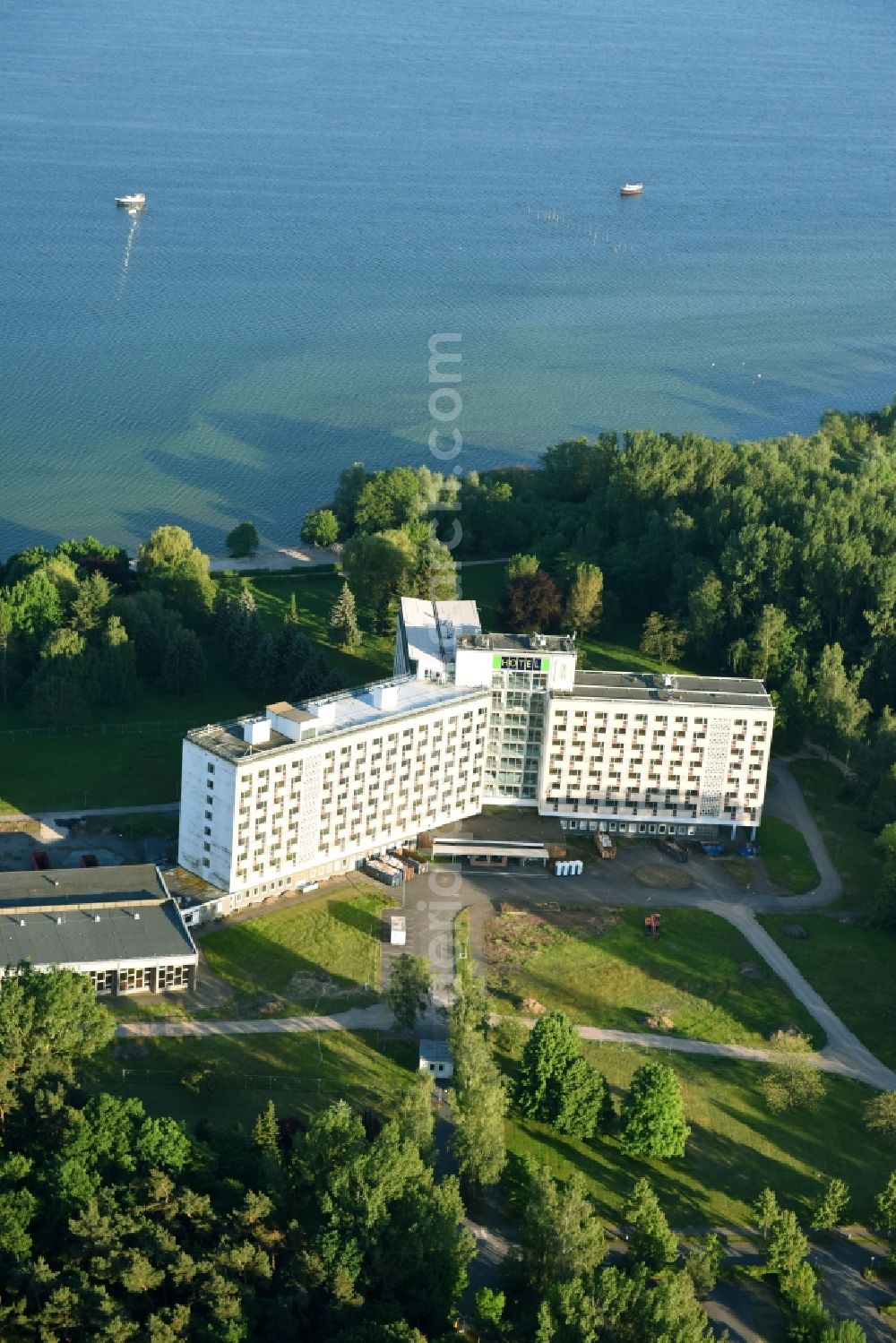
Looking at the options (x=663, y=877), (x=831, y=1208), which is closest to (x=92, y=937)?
(x=663, y=877)

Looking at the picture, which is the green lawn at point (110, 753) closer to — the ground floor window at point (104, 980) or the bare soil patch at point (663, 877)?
the ground floor window at point (104, 980)

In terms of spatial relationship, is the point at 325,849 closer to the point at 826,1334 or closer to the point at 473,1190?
the point at 473,1190

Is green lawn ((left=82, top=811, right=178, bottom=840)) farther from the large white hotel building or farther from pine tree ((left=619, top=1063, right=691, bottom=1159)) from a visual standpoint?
pine tree ((left=619, top=1063, right=691, bottom=1159))

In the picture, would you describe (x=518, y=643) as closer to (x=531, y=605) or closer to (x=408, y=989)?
(x=531, y=605)

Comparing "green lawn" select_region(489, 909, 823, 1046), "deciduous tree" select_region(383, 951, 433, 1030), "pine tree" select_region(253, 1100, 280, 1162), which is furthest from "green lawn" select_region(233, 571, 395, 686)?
"pine tree" select_region(253, 1100, 280, 1162)

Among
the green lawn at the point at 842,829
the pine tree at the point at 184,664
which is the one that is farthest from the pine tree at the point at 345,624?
the green lawn at the point at 842,829

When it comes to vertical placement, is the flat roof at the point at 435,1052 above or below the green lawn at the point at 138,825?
below
